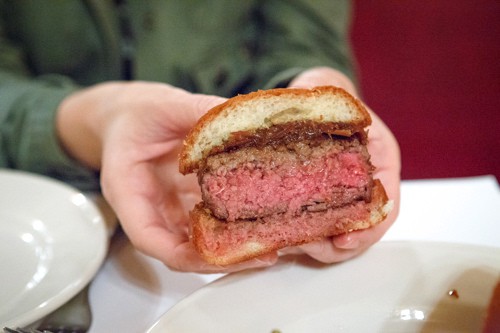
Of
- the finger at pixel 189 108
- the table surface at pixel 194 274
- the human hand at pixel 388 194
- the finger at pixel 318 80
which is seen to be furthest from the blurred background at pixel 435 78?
the finger at pixel 189 108

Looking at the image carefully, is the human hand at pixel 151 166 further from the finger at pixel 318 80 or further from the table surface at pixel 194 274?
the finger at pixel 318 80

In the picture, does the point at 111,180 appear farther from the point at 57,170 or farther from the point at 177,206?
the point at 57,170

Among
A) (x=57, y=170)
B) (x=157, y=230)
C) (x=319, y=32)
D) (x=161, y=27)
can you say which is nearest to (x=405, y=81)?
(x=319, y=32)

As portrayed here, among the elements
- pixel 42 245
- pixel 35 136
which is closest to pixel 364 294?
pixel 42 245

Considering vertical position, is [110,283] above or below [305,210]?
below

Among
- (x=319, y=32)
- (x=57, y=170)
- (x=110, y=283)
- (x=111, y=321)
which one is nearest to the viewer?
(x=111, y=321)

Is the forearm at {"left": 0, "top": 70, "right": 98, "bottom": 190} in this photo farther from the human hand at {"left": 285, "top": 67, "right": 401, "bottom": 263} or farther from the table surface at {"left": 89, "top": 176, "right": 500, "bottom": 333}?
the human hand at {"left": 285, "top": 67, "right": 401, "bottom": 263}

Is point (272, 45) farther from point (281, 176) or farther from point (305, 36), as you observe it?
point (281, 176)
